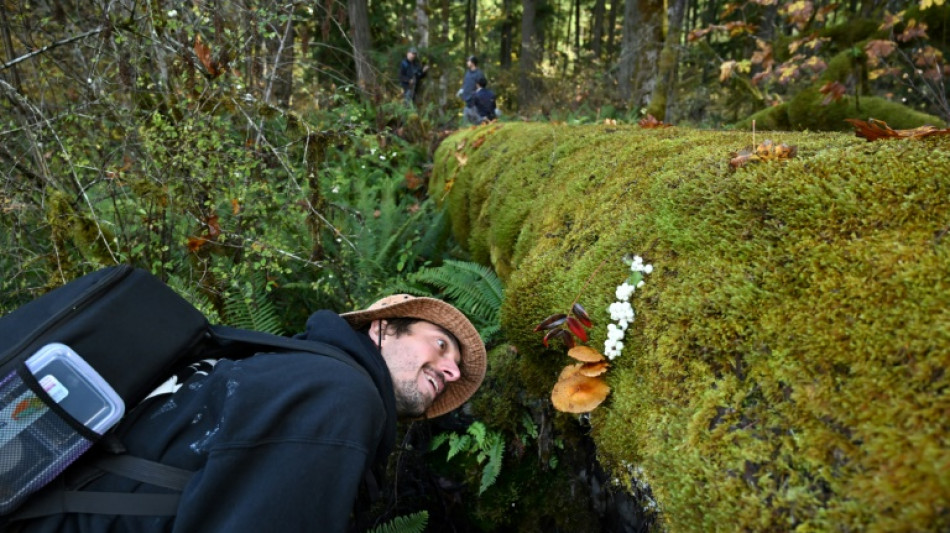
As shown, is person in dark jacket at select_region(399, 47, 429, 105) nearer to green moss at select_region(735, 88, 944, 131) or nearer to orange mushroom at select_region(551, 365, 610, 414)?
green moss at select_region(735, 88, 944, 131)

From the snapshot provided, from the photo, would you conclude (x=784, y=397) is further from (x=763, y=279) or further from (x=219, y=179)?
(x=219, y=179)

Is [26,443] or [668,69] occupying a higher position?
[26,443]

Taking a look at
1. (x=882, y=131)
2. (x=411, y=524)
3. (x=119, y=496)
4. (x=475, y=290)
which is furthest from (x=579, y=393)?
(x=475, y=290)

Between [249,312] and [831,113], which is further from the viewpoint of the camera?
[831,113]

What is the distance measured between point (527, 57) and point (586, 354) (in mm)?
20672

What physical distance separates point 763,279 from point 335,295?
3.93 m

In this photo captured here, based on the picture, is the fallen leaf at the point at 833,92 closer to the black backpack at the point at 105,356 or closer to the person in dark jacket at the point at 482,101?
the black backpack at the point at 105,356

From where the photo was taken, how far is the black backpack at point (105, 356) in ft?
5.15

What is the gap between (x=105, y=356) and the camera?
5.75ft

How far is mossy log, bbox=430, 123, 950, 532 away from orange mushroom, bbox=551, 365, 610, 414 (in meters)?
0.06

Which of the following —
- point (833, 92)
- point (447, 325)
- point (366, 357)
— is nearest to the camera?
point (366, 357)

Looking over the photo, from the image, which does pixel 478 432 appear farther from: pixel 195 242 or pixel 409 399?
pixel 195 242

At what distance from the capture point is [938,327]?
3.40ft

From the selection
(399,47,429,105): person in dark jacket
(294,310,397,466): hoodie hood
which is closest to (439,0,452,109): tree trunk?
(399,47,429,105): person in dark jacket
